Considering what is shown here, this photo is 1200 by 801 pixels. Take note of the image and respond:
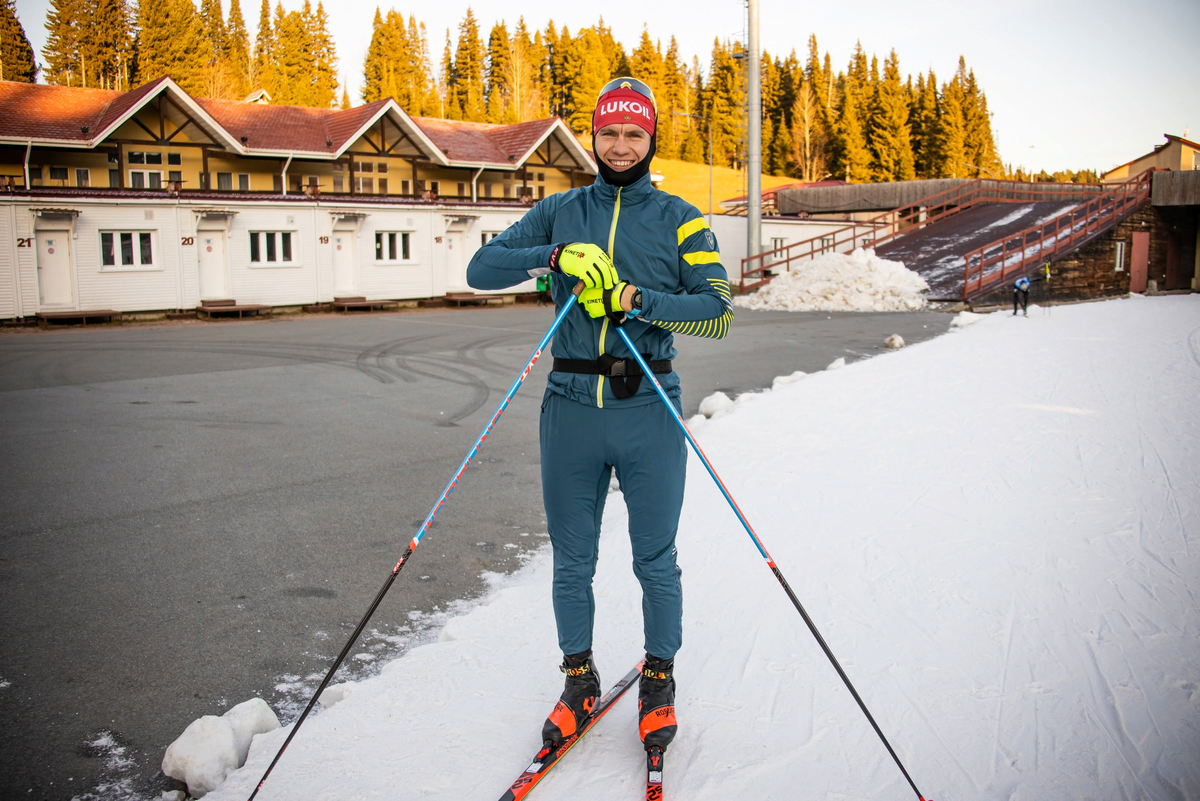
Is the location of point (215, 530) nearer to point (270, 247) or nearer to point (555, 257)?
point (555, 257)

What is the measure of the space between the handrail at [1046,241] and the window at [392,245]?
67.1 ft

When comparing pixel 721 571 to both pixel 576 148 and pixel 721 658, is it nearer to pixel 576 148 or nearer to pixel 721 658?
pixel 721 658

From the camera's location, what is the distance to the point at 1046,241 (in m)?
28.9

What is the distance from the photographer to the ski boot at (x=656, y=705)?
2730mm

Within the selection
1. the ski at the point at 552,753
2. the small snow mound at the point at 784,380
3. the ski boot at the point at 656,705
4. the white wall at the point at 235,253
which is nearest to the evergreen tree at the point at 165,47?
the white wall at the point at 235,253

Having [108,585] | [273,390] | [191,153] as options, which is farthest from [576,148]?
[108,585]

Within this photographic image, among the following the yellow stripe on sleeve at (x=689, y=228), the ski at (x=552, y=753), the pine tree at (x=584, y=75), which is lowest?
the ski at (x=552, y=753)

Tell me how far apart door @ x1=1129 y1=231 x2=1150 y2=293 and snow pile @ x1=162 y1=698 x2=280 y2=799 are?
3563cm

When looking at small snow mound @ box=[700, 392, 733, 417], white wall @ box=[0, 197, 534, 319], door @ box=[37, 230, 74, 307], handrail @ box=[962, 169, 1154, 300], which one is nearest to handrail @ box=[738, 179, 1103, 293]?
handrail @ box=[962, 169, 1154, 300]

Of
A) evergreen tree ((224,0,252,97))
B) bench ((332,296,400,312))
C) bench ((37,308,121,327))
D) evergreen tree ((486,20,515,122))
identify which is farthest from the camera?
evergreen tree ((486,20,515,122))

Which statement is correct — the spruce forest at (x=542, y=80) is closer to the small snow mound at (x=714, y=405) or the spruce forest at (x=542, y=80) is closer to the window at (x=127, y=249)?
the window at (x=127, y=249)

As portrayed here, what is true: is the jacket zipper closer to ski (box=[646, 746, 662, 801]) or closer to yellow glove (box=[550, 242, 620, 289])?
yellow glove (box=[550, 242, 620, 289])

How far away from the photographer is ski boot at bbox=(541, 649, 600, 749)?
2.79 meters

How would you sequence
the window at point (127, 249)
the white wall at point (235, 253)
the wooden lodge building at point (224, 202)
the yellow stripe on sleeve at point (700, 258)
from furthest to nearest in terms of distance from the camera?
the window at point (127, 249) → the wooden lodge building at point (224, 202) → the white wall at point (235, 253) → the yellow stripe on sleeve at point (700, 258)
